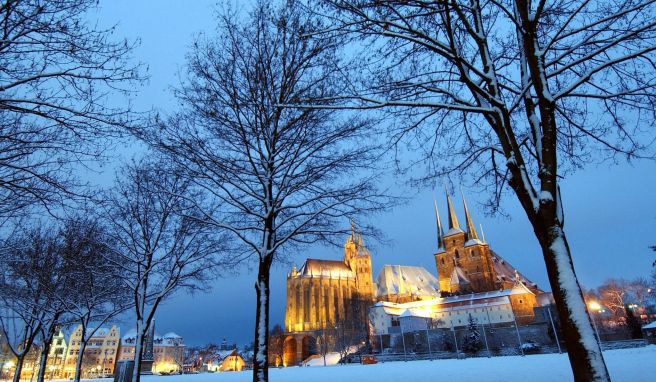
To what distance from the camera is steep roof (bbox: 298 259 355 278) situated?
88750mm

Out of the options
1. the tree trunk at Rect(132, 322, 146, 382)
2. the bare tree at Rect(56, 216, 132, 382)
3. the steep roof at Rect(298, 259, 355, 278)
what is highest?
the steep roof at Rect(298, 259, 355, 278)

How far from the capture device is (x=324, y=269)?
299 ft

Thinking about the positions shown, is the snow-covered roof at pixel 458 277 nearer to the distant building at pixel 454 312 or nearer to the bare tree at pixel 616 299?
the distant building at pixel 454 312

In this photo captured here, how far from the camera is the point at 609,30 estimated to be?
5594mm

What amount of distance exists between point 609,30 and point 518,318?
67371mm

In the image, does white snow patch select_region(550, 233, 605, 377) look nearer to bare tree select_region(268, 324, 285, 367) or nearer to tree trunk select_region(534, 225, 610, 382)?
tree trunk select_region(534, 225, 610, 382)

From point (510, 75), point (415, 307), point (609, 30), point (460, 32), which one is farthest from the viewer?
point (415, 307)

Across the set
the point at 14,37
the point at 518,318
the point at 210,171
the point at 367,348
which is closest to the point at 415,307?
the point at 367,348

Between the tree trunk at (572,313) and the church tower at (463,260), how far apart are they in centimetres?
7810

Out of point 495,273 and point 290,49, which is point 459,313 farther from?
point 290,49

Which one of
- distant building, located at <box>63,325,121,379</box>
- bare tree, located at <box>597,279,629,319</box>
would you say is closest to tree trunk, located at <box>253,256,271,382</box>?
bare tree, located at <box>597,279,629,319</box>

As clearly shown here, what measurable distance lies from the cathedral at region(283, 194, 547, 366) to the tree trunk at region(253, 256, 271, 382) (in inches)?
2533

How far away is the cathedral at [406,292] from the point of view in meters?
71.5

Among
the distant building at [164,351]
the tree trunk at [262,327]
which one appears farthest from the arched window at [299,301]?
the tree trunk at [262,327]
